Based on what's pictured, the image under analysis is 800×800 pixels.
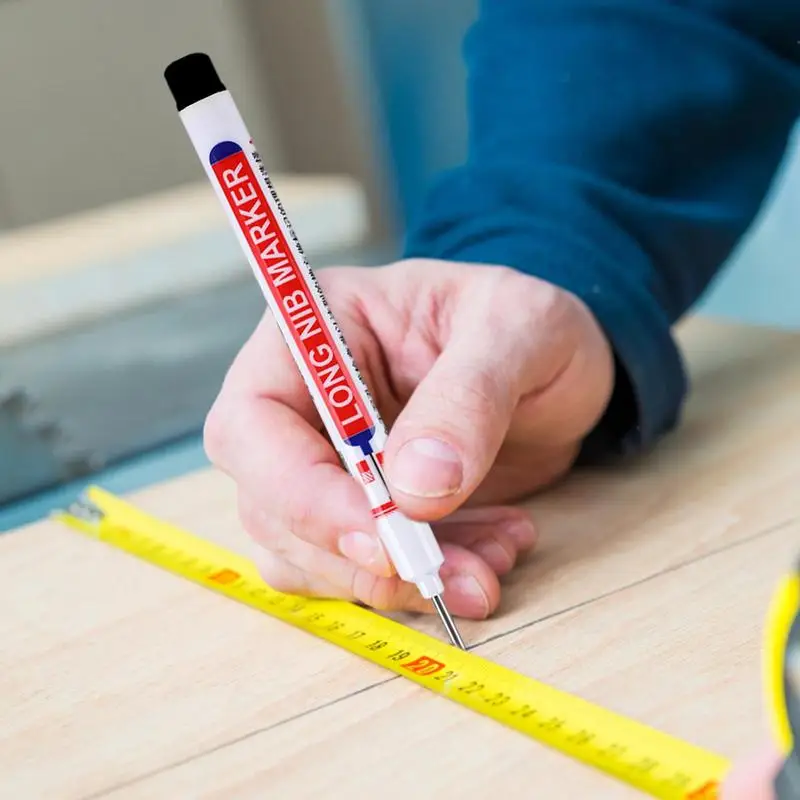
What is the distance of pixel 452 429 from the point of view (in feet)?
1.50

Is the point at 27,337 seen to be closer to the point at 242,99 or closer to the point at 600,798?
the point at 600,798

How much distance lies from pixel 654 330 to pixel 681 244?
9 centimetres

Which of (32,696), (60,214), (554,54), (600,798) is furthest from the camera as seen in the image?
(60,214)

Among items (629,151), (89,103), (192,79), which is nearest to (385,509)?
(192,79)

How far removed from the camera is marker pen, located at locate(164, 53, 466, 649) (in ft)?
1.43

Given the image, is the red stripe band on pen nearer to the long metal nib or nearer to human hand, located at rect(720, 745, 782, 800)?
the long metal nib

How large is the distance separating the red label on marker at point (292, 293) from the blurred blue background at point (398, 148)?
1.04ft

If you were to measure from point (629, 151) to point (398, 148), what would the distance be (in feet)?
4.85

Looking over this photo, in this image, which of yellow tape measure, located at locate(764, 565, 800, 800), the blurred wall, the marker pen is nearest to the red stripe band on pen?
the marker pen

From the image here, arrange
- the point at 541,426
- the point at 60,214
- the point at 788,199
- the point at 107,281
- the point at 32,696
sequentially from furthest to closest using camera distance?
the point at 60,214 < the point at 107,281 < the point at 788,199 < the point at 541,426 < the point at 32,696

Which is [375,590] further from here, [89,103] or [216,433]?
[89,103]

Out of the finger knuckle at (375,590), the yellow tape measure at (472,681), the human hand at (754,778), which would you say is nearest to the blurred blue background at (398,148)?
the yellow tape measure at (472,681)

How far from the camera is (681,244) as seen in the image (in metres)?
0.71

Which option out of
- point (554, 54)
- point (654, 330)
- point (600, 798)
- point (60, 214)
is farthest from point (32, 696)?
point (60, 214)
